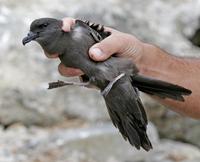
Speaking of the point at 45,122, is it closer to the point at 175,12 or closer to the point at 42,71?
the point at 42,71

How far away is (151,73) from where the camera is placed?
3486 millimetres

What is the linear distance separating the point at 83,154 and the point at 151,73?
2.32m

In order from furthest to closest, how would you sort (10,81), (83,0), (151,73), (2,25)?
(83,0) < (2,25) < (10,81) < (151,73)

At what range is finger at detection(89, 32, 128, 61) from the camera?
285 cm

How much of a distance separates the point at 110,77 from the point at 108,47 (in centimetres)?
14

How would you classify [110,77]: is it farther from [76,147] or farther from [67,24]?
[76,147]

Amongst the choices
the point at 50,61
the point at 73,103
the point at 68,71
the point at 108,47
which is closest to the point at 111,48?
the point at 108,47

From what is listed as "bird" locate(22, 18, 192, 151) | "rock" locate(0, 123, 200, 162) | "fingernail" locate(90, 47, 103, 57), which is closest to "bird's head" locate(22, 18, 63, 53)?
"bird" locate(22, 18, 192, 151)

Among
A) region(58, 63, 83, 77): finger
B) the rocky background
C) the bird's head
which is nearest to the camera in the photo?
the bird's head

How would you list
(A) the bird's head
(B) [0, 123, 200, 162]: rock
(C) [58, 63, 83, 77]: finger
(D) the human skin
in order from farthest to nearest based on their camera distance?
1. (B) [0, 123, 200, 162]: rock
2. (D) the human skin
3. (C) [58, 63, 83, 77]: finger
4. (A) the bird's head

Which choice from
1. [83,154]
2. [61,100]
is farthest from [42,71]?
[83,154]

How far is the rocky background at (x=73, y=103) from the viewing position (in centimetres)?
570

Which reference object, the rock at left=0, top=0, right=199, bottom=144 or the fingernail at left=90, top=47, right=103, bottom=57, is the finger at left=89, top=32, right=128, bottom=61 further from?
the rock at left=0, top=0, right=199, bottom=144

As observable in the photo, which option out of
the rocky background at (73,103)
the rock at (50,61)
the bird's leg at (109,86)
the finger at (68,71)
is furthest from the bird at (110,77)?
the rock at (50,61)
